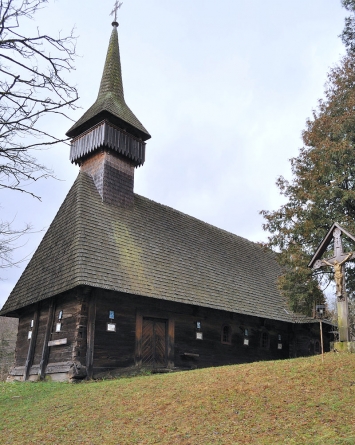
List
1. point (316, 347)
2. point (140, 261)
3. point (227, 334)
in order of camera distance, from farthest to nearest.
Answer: point (316, 347) → point (227, 334) → point (140, 261)

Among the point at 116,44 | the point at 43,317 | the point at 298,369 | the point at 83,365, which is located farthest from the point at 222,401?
the point at 116,44

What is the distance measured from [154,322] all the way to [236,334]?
4726 mm

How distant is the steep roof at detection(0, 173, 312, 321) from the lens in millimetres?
14938

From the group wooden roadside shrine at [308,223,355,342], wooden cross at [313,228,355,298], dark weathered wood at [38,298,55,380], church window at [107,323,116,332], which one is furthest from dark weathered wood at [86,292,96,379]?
wooden cross at [313,228,355,298]

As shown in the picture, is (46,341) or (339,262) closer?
(339,262)

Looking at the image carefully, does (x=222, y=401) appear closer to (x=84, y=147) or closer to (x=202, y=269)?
(x=202, y=269)

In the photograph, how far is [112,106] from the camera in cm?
1967

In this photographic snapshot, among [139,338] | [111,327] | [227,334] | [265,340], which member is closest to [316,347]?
[265,340]

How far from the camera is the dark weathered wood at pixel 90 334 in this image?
1373 cm

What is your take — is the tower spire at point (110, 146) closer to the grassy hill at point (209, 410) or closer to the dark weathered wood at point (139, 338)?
the dark weathered wood at point (139, 338)

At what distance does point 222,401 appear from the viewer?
804 centimetres

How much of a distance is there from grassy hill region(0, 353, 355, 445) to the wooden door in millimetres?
4369

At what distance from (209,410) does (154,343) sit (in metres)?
8.36

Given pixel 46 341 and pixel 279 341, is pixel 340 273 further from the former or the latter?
pixel 279 341
